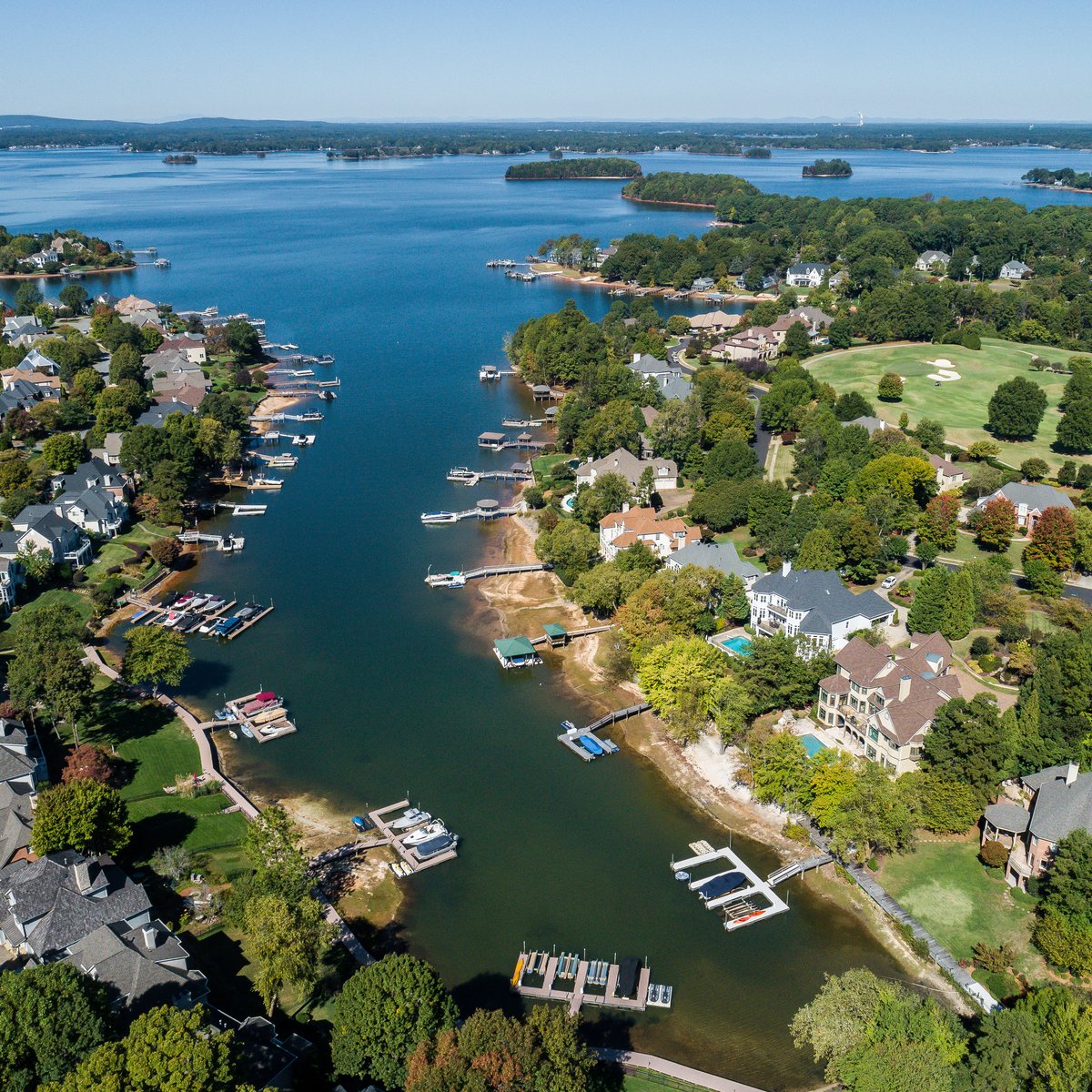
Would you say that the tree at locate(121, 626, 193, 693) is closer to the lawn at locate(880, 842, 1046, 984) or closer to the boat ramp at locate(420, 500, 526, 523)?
the boat ramp at locate(420, 500, 526, 523)

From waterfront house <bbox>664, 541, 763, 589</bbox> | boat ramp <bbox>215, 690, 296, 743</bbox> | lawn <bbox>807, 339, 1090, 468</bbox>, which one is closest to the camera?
boat ramp <bbox>215, 690, 296, 743</bbox>

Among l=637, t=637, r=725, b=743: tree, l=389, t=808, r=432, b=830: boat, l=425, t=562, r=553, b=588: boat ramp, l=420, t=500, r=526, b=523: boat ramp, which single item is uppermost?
l=637, t=637, r=725, b=743: tree

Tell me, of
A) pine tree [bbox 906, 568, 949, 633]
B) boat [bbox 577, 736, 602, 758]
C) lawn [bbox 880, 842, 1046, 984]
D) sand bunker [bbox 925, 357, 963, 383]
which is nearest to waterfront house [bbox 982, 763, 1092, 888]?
lawn [bbox 880, 842, 1046, 984]

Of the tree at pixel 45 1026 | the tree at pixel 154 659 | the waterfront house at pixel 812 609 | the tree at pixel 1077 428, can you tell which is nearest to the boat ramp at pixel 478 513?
the waterfront house at pixel 812 609

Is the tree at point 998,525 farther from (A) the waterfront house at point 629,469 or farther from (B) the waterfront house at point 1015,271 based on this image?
(B) the waterfront house at point 1015,271

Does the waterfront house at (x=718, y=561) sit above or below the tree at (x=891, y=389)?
below

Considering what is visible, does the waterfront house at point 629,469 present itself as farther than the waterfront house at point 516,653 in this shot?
Yes

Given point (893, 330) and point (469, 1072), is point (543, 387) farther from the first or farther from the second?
point (469, 1072)
